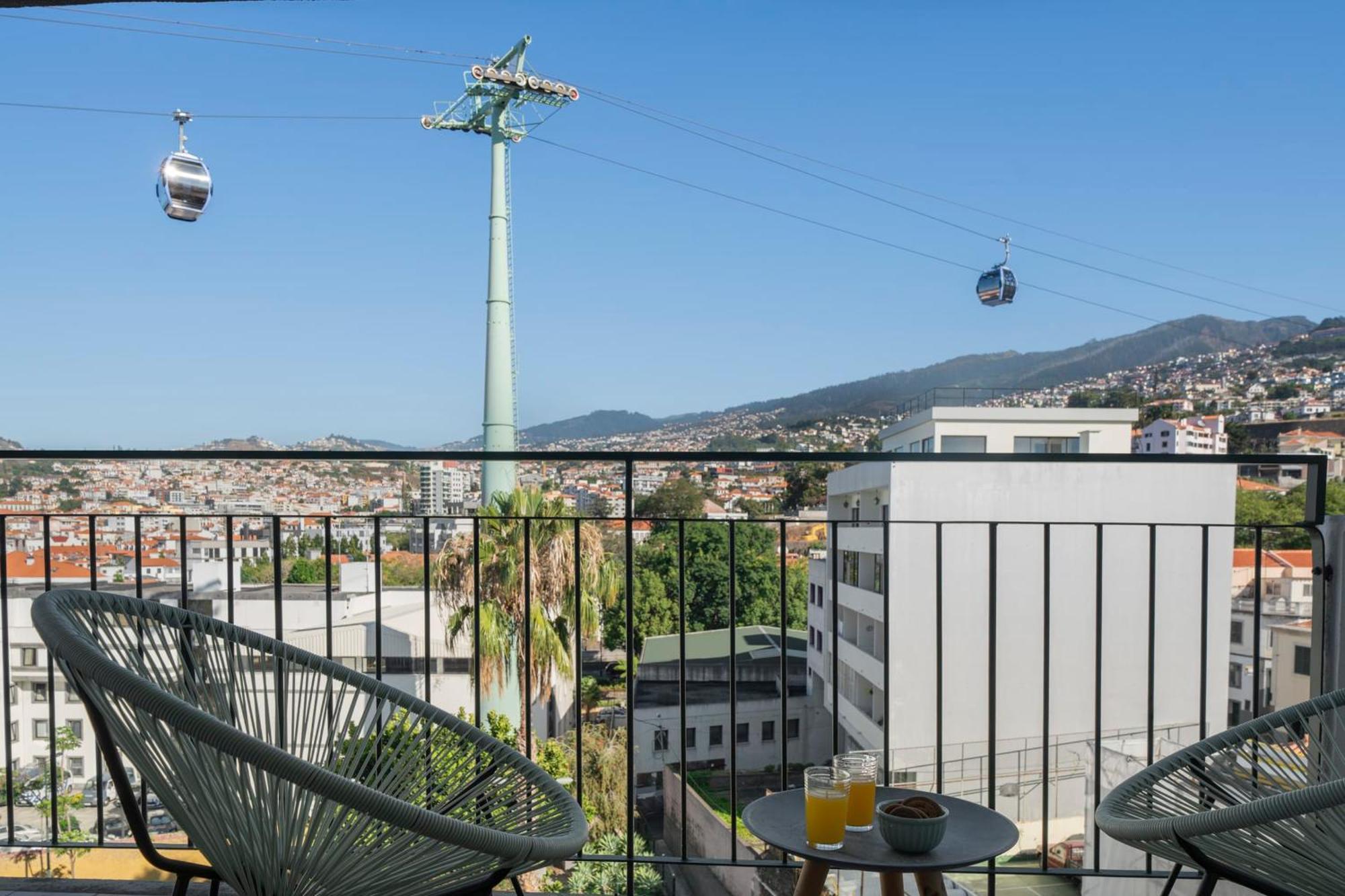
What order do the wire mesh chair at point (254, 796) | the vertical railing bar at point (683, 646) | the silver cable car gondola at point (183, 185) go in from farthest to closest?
the silver cable car gondola at point (183, 185) < the vertical railing bar at point (683, 646) < the wire mesh chair at point (254, 796)

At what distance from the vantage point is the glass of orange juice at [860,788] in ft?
4.46

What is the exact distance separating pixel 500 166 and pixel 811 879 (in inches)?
965

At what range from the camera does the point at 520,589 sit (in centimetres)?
1518

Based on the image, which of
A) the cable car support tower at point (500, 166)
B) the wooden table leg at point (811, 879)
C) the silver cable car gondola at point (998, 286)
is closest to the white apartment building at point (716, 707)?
the cable car support tower at point (500, 166)

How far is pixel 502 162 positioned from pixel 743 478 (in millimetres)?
12399

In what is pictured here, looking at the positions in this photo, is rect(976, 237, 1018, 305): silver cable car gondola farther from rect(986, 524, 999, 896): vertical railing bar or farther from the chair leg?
the chair leg

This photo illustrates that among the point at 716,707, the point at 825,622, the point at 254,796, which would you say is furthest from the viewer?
the point at 716,707

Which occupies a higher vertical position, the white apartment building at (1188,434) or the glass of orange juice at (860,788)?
the white apartment building at (1188,434)

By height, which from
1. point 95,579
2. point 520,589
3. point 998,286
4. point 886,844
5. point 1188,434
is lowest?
point 520,589

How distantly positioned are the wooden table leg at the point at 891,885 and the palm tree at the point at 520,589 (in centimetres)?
1281

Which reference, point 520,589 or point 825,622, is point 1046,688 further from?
point 825,622

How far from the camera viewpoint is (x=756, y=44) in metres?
46.3

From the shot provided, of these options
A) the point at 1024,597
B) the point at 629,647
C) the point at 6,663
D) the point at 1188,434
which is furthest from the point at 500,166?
the point at 629,647

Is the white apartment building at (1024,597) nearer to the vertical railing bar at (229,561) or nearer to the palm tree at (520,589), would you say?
the palm tree at (520,589)
